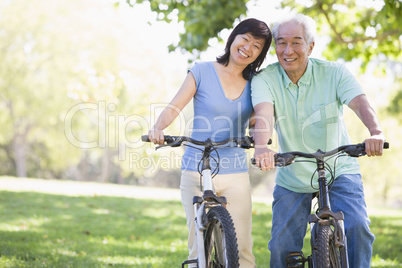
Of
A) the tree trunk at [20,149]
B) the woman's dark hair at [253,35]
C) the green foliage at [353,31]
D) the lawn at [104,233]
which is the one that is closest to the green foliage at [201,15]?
the green foliage at [353,31]

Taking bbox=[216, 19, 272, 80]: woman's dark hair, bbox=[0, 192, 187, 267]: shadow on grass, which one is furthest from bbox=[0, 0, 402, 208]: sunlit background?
bbox=[216, 19, 272, 80]: woman's dark hair

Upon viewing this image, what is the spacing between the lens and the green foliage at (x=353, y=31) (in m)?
8.92

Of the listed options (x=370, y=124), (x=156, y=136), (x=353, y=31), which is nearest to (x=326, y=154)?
(x=370, y=124)

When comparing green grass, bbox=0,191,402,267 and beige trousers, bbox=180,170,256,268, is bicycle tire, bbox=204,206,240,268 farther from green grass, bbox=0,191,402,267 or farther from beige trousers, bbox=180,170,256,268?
green grass, bbox=0,191,402,267

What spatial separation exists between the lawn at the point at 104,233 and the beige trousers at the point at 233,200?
62.6 inches

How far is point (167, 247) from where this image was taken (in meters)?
5.98

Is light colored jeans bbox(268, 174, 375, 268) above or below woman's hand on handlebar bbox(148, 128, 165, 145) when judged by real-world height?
below

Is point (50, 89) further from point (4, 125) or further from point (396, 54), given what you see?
point (396, 54)

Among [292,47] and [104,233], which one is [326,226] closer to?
[292,47]

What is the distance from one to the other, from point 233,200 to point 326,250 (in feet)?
3.32

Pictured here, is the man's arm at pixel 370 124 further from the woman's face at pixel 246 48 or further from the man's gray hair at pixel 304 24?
the woman's face at pixel 246 48

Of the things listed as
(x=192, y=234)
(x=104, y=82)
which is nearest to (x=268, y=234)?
(x=192, y=234)

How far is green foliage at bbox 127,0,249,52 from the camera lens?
7328 millimetres

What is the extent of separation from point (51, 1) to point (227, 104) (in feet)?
72.3
